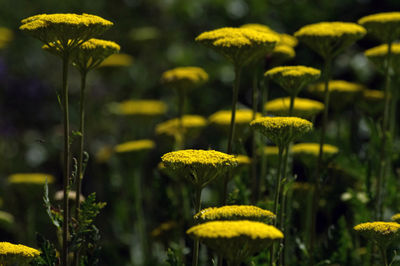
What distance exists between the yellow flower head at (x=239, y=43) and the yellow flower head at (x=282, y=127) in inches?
9.7

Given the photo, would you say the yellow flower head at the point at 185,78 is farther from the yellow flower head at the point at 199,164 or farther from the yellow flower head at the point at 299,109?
the yellow flower head at the point at 199,164

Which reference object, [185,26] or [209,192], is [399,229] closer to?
[209,192]

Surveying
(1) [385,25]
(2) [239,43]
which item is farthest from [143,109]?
(2) [239,43]

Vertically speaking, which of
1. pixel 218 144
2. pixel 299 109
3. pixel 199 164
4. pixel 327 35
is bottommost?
pixel 199 164

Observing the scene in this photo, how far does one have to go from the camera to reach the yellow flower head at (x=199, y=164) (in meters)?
1.44

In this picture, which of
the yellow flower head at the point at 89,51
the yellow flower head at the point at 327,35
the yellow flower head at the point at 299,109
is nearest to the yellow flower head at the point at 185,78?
the yellow flower head at the point at 299,109

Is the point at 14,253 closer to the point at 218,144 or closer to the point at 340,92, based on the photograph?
the point at 340,92

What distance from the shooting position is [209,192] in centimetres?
321

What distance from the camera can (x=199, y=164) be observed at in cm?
143

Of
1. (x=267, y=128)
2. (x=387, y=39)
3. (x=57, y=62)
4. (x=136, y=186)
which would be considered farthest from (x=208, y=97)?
(x=57, y=62)

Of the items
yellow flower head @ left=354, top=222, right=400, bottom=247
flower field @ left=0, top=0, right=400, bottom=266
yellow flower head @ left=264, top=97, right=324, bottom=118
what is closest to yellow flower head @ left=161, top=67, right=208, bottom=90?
flower field @ left=0, top=0, right=400, bottom=266

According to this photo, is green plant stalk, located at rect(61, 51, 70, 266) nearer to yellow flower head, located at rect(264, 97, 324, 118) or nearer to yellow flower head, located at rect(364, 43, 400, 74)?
yellow flower head, located at rect(264, 97, 324, 118)

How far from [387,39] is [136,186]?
1293mm

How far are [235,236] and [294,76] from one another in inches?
30.7
